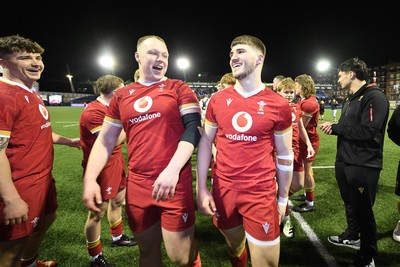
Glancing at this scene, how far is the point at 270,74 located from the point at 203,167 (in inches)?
3675

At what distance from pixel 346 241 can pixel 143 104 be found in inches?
137

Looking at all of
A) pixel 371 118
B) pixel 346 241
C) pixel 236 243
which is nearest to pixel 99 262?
pixel 236 243

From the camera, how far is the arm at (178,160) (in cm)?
175

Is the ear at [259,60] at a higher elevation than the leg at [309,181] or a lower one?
higher

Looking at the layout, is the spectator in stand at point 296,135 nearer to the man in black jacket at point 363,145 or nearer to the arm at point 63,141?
the man in black jacket at point 363,145

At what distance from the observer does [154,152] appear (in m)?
2.13

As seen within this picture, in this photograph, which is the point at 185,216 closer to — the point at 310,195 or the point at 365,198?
the point at 365,198

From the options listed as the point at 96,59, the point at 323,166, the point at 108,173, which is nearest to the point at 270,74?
the point at 96,59

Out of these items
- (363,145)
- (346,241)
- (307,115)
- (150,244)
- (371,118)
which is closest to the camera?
(150,244)

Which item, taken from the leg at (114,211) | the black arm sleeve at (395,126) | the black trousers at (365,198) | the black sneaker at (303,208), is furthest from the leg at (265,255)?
the black sneaker at (303,208)

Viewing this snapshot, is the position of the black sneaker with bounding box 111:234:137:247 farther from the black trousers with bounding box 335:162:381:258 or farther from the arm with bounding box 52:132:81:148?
the black trousers with bounding box 335:162:381:258

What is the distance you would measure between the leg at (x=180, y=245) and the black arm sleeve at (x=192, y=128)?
0.81 metres

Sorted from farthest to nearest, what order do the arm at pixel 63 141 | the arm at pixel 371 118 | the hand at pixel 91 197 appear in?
the arm at pixel 63 141 → the arm at pixel 371 118 → the hand at pixel 91 197

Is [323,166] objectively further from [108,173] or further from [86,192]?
[86,192]
